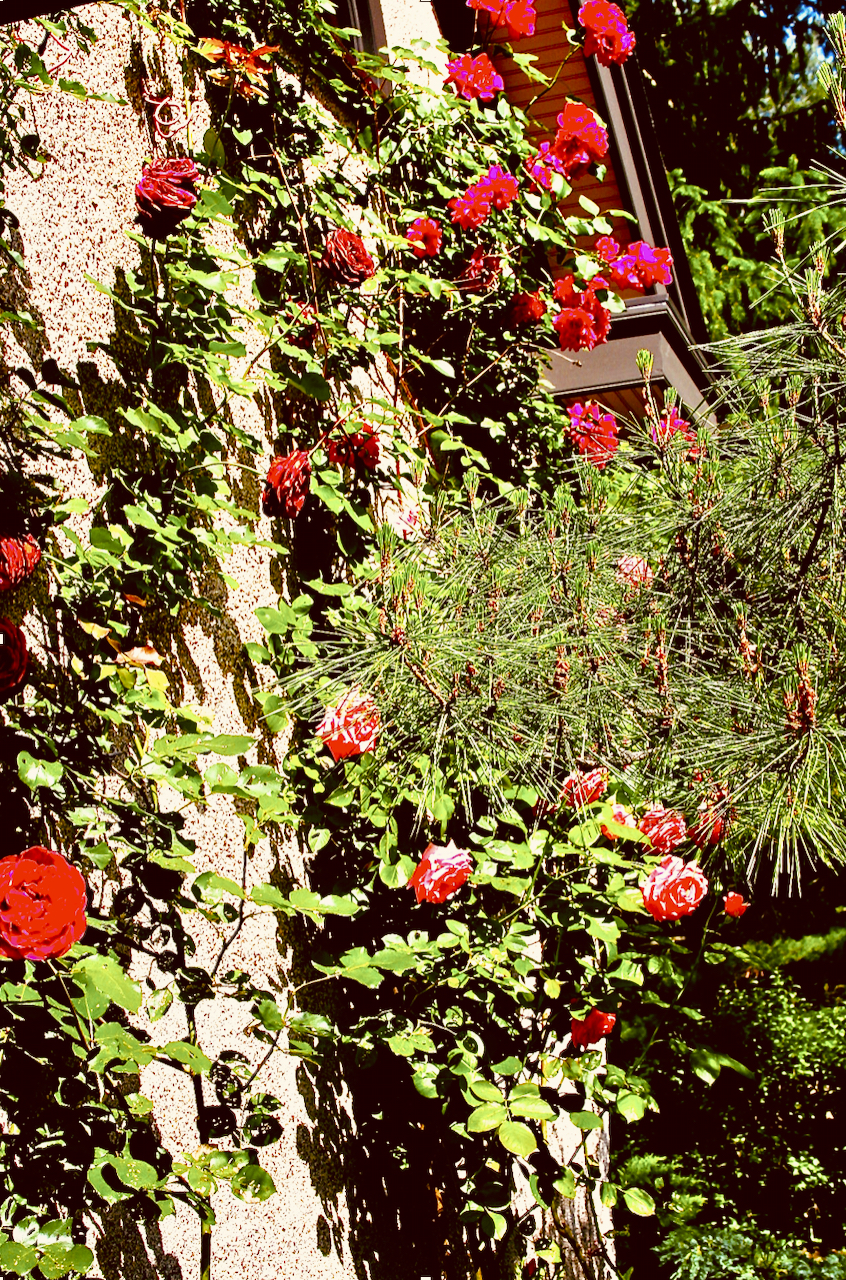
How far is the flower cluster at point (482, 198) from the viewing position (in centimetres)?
286

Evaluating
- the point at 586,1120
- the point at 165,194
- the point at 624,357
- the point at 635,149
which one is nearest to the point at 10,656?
the point at 165,194

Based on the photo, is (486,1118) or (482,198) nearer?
(486,1118)

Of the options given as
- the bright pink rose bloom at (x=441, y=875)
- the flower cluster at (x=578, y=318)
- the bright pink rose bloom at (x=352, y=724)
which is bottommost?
the bright pink rose bloom at (x=441, y=875)

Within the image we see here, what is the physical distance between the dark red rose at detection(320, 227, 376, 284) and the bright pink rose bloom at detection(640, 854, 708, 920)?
1525 mm

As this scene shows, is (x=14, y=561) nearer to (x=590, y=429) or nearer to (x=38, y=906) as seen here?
(x=38, y=906)

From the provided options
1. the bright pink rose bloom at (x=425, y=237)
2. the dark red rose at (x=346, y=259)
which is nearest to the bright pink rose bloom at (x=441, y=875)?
the dark red rose at (x=346, y=259)

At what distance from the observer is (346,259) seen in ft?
7.91

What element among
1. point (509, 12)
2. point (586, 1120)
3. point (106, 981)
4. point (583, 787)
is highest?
point (509, 12)

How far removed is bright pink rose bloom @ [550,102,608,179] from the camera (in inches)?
118

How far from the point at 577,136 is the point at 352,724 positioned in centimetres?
211

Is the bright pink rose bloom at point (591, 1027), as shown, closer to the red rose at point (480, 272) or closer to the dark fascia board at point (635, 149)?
the red rose at point (480, 272)

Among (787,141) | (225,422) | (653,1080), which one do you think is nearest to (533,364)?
(225,422)

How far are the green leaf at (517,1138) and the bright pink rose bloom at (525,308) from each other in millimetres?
2213

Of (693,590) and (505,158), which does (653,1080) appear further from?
(505,158)
